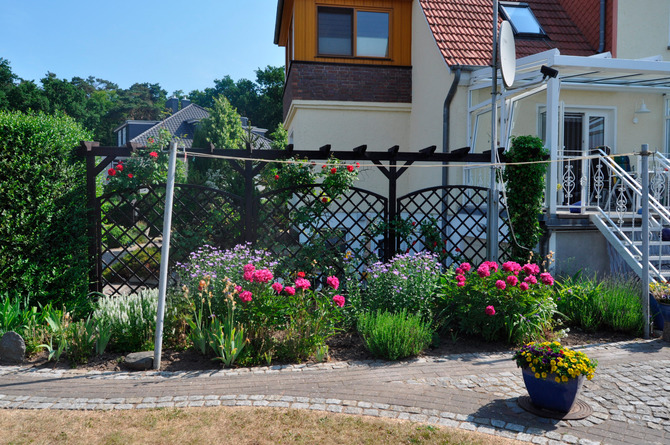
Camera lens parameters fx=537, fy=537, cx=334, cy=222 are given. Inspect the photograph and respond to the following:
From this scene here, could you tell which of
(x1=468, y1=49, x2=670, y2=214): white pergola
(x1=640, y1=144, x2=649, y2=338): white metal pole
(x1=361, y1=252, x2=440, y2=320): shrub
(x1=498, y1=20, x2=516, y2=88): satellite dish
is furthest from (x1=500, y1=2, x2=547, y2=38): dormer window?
(x1=361, y1=252, x2=440, y2=320): shrub

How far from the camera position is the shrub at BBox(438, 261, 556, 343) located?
19.9 feet

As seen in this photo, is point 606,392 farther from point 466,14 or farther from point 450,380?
point 466,14

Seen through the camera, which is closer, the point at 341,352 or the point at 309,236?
the point at 341,352

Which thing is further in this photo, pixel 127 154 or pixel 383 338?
pixel 127 154

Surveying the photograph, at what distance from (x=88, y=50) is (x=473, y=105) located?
779 inches

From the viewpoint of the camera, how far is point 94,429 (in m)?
4.03

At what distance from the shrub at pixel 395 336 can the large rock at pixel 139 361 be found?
224 centimetres

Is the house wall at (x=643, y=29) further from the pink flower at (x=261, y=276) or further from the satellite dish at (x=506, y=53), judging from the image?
the pink flower at (x=261, y=276)

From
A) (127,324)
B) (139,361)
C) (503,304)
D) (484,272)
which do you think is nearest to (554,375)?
(503,304)

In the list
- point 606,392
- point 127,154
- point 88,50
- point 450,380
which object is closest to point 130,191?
point 127,154

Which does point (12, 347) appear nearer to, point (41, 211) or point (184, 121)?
point (41, 211)

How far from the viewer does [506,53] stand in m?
7.96

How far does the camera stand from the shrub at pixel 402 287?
634 cm

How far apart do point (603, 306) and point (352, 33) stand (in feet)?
29.6
